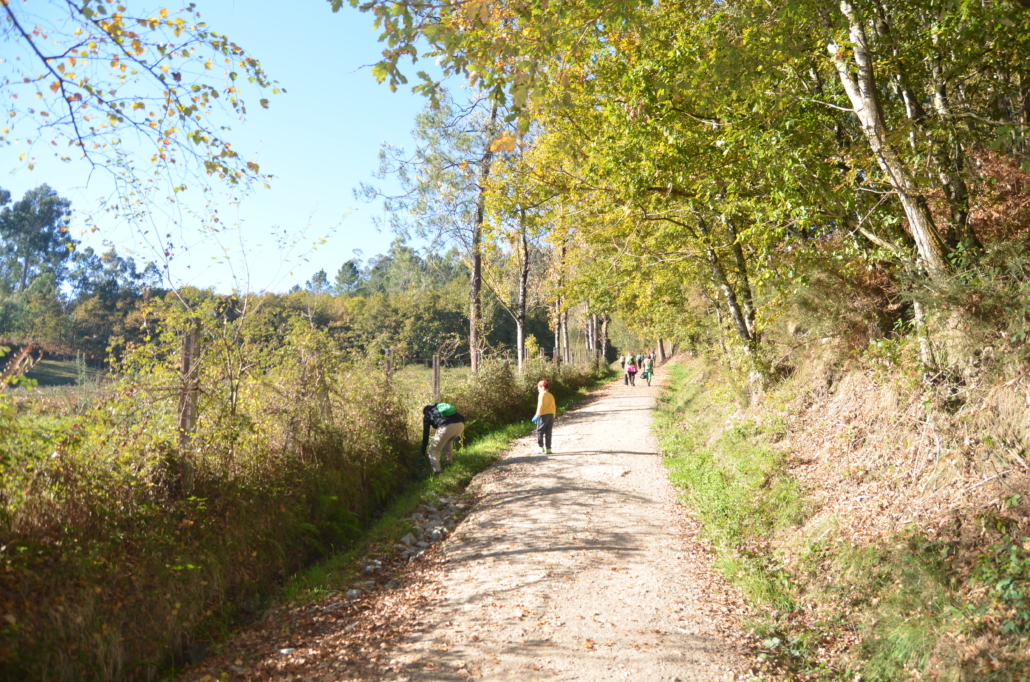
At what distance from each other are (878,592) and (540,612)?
291 cm

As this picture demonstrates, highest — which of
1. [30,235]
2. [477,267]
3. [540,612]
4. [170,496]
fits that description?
[30,235]

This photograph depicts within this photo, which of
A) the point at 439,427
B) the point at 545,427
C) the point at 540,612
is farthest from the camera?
Answer: the point at 545,427

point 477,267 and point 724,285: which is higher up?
point 477,267

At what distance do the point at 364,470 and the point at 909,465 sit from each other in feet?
24.9

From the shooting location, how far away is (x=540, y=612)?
5355 millimetres

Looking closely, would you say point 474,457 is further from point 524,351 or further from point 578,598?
point 524,351

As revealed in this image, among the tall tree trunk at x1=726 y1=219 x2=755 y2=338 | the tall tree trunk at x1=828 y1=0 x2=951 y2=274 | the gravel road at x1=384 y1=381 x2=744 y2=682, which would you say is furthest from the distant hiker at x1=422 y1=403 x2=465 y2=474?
the tall tree trunk at x1=828 y1=0 x2=951 y2=274

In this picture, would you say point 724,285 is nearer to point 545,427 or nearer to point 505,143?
point 545,427

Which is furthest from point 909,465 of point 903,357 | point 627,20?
point 627,20

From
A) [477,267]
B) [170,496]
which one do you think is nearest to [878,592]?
[170,496]

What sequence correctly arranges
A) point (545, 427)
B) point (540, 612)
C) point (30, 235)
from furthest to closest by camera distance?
point (30, 235), point (545, 427), point (540, 612)

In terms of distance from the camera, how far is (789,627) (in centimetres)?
516

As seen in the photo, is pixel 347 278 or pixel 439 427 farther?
pixel 347 278

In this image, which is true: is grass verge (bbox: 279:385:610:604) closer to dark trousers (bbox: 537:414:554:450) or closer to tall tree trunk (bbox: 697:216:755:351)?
dark trousers (bbox: 537:414:554:450)
